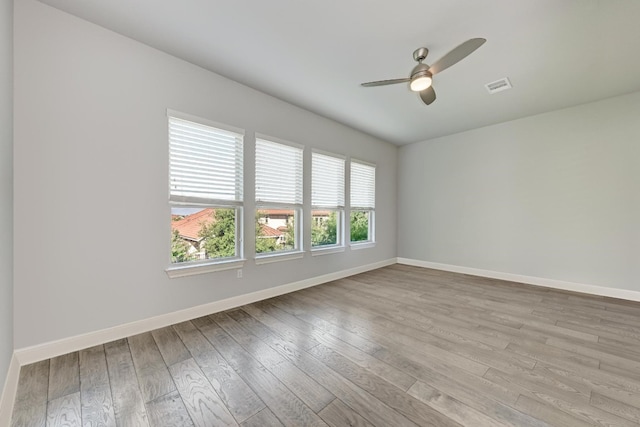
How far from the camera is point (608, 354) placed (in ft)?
6.88

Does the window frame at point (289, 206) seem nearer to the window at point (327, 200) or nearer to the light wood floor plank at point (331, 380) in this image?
the window at point (327, 200)

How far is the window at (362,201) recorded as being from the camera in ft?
16.4

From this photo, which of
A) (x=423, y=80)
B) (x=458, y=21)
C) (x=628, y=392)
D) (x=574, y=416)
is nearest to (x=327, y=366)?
(x=574, y=416)

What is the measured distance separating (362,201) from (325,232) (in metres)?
1.24

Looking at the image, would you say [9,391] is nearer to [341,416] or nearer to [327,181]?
[341,416]

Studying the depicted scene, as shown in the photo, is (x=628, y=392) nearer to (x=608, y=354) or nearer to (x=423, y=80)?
(x=608, y=354)

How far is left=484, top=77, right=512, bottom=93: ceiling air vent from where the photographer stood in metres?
3.08

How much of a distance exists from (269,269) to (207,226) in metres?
1.04

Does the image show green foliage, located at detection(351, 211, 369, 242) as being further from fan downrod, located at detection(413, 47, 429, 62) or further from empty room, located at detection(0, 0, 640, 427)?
fan downrod, located at detection(413, 47, 429, 62)

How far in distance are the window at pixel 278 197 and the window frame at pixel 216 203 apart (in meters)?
0.25

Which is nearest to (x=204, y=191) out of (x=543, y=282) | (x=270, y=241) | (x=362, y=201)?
(x=270, y=241)

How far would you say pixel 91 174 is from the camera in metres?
2.21

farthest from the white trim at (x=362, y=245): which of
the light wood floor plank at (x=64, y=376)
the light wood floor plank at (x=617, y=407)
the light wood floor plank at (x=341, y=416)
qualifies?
the light wood floor plank at (x=64, y=376)

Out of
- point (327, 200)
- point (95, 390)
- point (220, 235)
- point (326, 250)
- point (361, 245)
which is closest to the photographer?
point (95, 390)
